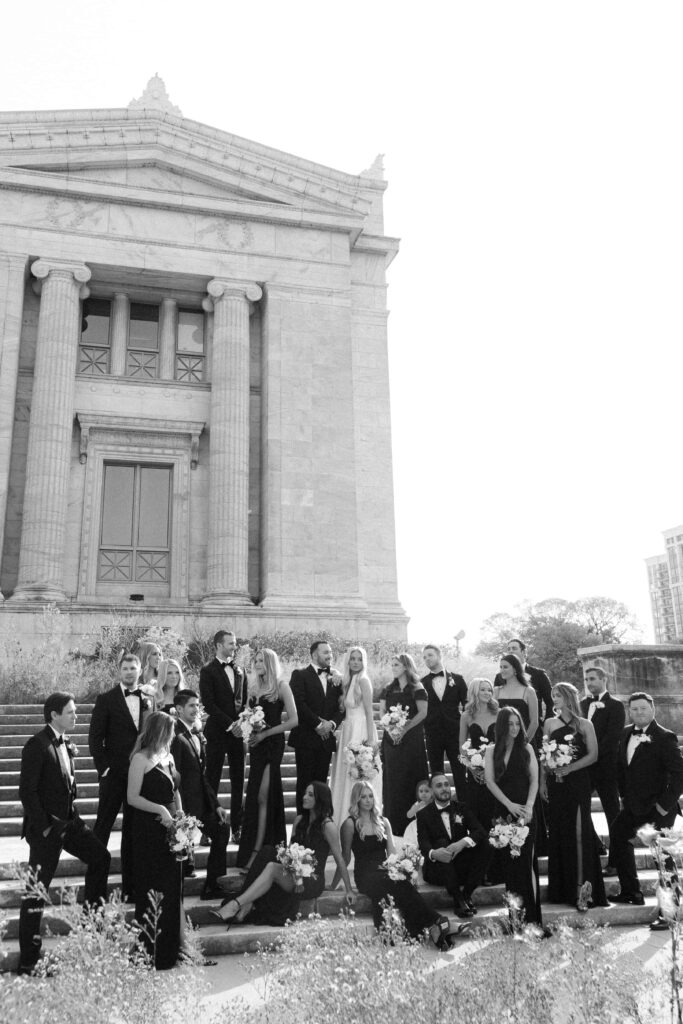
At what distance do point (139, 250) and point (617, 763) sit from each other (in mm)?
20951

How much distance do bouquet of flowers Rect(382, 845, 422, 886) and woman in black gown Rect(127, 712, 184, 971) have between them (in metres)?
1.81

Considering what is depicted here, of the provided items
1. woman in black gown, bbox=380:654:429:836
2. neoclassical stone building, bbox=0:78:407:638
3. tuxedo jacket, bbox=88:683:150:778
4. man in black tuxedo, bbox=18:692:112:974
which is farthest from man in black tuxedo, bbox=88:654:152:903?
neoclassical stone building, bbox=0:78:407:638

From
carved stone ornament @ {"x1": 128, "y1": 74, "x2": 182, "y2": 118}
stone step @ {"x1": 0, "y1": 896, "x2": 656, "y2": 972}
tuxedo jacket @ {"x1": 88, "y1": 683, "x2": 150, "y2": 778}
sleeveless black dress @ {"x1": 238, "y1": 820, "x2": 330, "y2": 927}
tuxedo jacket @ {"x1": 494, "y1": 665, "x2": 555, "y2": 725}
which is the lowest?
stone step @ {"x1": 0, "y1": 896, "x2": 656, "y2": 972}

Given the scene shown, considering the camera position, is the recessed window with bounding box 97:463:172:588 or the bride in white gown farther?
the recessed window with bounding box 97:463:172:588

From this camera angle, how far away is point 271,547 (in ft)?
78.6

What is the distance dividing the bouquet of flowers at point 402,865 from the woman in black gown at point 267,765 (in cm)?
158

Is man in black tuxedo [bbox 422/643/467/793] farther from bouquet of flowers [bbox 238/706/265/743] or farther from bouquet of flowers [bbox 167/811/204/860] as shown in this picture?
bouquet of flowers [bbox 167/811/204/860]

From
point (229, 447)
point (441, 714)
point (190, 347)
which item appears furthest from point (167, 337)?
point (441, 714)

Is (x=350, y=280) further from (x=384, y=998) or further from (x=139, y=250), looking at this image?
(x=384, y=998)

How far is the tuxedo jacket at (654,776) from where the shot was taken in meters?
8.44

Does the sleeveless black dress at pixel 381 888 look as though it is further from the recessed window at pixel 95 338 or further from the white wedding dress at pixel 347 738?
the recessed window at pixel 95 338

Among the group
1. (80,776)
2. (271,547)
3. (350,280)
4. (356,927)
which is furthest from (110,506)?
(356,927)

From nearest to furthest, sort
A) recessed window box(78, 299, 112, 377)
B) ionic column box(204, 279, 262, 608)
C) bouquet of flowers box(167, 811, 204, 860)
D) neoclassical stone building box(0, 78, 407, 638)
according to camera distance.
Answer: bouquet of flowers box(167, 811, 204, 860), ionic column box(204, 279, 262, 608), neoclassical stone building box(0, 78, 407, 638), recessed window box(78, 299, 112, 377)

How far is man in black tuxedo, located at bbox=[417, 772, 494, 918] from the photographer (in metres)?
8.19
